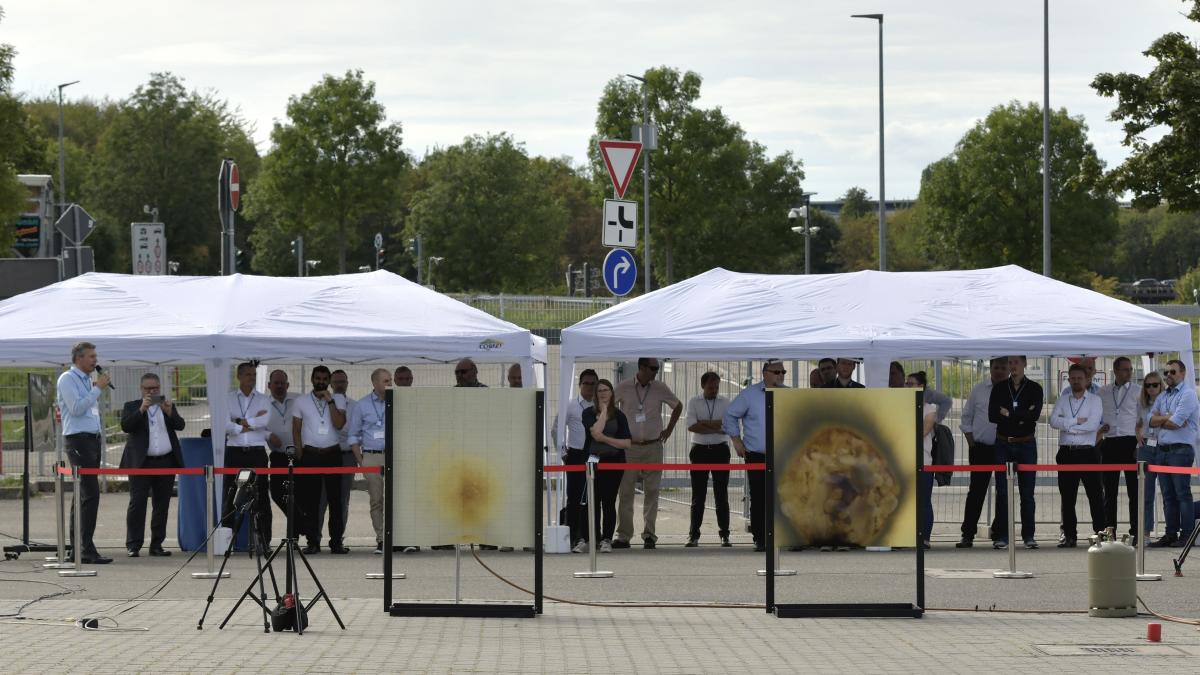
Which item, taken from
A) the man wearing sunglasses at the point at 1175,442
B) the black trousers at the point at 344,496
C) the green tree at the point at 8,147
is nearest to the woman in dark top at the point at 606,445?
the black trousers at the point at 344,496

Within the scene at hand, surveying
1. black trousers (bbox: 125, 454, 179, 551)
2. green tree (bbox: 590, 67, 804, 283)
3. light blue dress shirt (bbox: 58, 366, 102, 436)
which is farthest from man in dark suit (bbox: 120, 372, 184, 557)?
green tree (bbox: 590, 67, 804, 283)

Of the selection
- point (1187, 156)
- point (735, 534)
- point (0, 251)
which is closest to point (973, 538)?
point (735, 534)

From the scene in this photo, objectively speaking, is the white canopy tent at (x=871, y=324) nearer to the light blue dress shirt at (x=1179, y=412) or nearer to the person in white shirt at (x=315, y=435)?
the light blue dress shirt at (x=1179, y=412)

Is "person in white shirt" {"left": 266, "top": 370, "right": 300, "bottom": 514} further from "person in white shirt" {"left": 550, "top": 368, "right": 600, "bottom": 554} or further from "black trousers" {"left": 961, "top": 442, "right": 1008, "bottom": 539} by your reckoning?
"black trousers" {"left": 961, "top": 442, "right": 1008, "bottom": 539}

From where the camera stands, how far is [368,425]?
16.8 meters

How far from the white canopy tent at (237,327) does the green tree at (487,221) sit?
52.9m

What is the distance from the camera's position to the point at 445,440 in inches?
453

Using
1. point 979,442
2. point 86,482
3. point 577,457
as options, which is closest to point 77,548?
point 86,482

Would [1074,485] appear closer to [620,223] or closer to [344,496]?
[620,223]

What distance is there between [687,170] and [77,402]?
47571 millimetres

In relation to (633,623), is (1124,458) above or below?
above

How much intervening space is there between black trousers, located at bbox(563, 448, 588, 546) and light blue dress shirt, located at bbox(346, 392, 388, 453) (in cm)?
201

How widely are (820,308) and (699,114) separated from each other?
4486cm

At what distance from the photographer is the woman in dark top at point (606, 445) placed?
16.5 m
